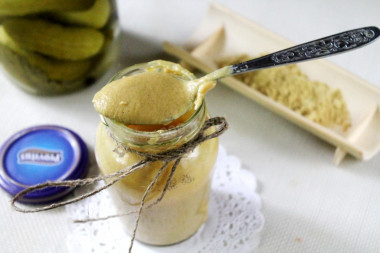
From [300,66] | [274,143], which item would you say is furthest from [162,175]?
[300,66]

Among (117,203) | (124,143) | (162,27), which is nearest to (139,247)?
(117,203)

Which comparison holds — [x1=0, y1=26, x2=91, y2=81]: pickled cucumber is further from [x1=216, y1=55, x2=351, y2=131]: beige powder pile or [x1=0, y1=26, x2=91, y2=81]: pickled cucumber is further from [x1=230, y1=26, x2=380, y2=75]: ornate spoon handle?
[x1=230, y1=26, x2=380, y2=75]: ornate spoon handle

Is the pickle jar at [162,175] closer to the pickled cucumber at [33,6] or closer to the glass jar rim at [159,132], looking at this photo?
the glass jar rim at [159,132]

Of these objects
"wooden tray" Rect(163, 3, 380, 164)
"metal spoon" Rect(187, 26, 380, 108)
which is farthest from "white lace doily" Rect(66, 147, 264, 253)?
"metal spoon" Rect(187, 26, 380, 108)

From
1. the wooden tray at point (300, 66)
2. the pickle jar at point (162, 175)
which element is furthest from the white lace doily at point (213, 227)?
the wooden tray at point (300, 66)

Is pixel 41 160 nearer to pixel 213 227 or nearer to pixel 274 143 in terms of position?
pixel 213 227

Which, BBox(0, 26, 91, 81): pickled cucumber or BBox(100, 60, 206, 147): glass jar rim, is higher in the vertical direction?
BBox(100, 60, 206, 147): glass jar rim
